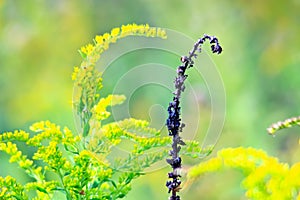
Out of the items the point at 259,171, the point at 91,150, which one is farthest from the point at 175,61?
the point at 259,171

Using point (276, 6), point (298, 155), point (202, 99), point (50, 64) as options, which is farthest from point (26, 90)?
point (298, 155)

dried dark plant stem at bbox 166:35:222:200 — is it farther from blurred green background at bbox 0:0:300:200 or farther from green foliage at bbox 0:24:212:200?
blurred green background at bbox 0:0:300:200

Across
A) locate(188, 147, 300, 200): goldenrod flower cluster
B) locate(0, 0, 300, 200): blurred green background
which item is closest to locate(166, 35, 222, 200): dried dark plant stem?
locate(188, 147, 300, 200): goldenrod flower cluster

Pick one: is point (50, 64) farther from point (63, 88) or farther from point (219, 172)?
point (219, 172)

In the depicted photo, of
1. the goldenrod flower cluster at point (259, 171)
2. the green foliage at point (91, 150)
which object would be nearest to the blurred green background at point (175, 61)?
the green foliage at point (91, 150)

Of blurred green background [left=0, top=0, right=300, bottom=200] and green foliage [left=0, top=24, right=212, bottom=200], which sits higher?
blurred green background [left=0, top=0, right=300, bottom=200]

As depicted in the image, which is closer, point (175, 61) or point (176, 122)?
point (176, 122)

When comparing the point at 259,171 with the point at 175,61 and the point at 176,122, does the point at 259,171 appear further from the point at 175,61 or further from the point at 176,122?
the point at 175,61
